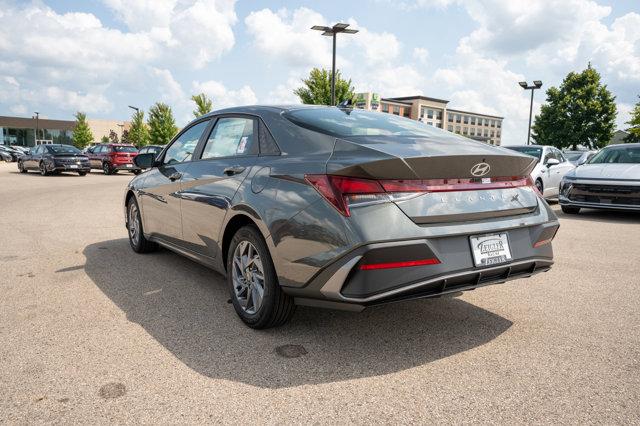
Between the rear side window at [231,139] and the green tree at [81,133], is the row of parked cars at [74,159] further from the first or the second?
the green tree at [81,133]

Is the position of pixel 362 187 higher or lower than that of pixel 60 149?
lower

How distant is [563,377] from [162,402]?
2.16 metres

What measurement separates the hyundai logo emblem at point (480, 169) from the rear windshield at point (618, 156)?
28.8 feet

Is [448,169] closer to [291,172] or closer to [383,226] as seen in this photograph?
[383,226]

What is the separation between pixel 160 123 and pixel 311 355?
57.8 metres

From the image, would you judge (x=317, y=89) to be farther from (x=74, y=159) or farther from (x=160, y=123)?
(x=160, y=123)

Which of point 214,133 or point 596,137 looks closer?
point 214,133

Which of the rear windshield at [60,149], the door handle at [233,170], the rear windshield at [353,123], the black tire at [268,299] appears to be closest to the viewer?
the black tire at [268,299]

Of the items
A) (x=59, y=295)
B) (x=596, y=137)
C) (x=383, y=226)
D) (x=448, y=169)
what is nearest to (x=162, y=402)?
(x=383, y=226)

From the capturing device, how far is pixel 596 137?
4572 cm

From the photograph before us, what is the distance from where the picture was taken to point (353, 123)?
373 cm

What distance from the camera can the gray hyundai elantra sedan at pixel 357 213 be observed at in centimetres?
281

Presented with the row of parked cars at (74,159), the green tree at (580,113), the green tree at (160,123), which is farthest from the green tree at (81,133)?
the green tree at (580,113)

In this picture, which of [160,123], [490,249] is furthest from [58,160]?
[160,123]
